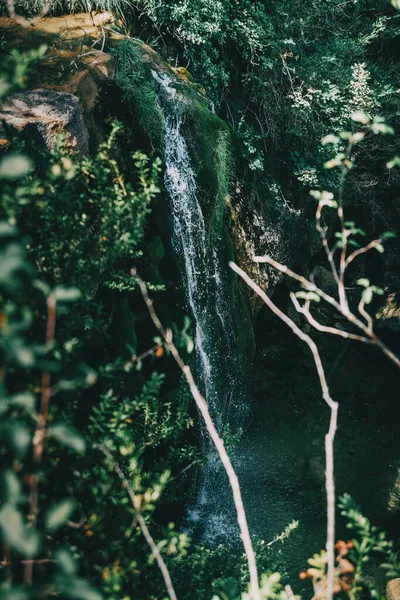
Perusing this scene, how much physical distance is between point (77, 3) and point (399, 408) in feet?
A: 24.5

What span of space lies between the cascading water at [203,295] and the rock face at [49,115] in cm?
120

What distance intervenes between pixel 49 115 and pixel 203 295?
2657mm

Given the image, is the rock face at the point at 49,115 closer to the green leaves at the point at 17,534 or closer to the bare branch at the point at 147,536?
the bare branch at the point at 147,536

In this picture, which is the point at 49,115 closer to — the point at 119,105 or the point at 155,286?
the point at 119,105

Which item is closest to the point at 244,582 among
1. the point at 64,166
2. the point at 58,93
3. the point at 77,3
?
the point at 64,166

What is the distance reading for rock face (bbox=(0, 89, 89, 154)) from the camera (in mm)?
2857

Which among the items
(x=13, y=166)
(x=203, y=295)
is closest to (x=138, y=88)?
(x=203, y=295)

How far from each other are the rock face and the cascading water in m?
1.20

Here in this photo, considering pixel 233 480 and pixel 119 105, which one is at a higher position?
pixel 119 105

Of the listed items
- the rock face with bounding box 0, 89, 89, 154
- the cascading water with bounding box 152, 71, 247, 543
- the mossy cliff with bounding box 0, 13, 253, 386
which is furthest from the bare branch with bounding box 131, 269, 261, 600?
the cascading water with bounding box 152, 71, 247, 543

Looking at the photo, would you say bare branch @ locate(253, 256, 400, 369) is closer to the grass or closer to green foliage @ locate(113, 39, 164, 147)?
green foliage @ locate(113, 39, 164, 147)

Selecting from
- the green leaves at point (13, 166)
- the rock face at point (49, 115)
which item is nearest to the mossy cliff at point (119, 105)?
the rock face at point (49, 115)

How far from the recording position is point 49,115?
296 centimetres

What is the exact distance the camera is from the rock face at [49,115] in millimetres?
2857
